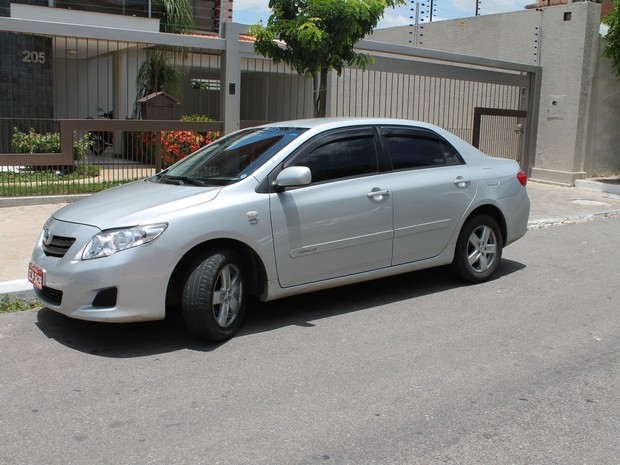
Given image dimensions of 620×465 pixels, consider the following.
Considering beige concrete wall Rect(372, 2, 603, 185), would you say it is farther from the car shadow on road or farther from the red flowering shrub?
the car shadow on road

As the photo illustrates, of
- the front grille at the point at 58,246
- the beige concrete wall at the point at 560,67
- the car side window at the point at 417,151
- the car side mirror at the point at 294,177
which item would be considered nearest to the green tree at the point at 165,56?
the beige concrete wall at the point at 560,67

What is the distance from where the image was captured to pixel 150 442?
3713mm

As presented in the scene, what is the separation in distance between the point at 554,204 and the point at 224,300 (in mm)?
10351

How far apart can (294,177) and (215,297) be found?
A: 3.71ft

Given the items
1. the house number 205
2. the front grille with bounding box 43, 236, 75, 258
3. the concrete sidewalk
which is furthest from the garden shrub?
the front grille with bounding box 43, 236, 75, 258

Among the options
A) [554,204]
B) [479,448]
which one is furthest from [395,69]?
[479,448]

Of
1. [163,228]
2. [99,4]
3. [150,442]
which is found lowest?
[150,442]

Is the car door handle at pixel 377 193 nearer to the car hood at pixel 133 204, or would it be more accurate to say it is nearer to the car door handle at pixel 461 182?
the car door handle at pixel 461 182

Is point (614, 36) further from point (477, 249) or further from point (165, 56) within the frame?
point (477, 249)

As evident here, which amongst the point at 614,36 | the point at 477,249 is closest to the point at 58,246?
the point at 477,249

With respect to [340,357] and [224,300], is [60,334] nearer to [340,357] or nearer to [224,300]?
[224,300]

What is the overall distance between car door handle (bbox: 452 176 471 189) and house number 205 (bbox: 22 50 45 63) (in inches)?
512

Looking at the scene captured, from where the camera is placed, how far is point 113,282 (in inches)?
191

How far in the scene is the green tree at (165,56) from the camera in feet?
53.9
